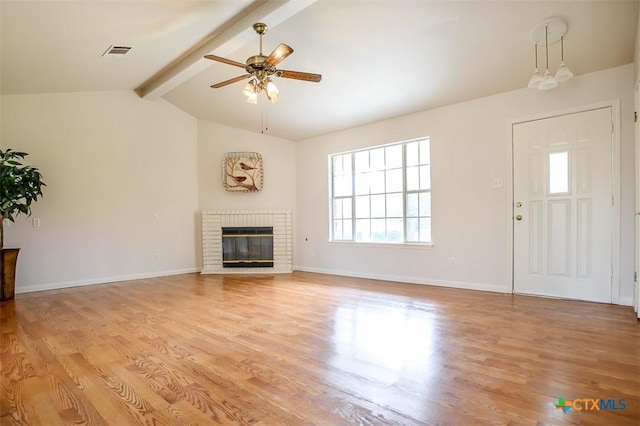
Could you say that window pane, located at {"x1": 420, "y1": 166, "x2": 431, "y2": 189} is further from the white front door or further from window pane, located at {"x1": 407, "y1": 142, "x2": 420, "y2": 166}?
the white front door

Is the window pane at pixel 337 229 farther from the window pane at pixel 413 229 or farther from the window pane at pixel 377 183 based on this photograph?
the window pane at pixel 413 229

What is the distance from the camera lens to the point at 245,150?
21.4 ft

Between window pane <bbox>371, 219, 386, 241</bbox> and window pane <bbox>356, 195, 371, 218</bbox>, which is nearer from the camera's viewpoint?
window pane <bbox>371, 219, 386, 241</bbox>

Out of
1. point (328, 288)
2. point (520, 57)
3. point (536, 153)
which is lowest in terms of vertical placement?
point (328, 288)

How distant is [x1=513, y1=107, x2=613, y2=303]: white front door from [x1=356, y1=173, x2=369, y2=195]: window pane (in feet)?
7.45

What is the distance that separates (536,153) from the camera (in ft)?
13.3

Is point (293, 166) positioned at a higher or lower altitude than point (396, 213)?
higher

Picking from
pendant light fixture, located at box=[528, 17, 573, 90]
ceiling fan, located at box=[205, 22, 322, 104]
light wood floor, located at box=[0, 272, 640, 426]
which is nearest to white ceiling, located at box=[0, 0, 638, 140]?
pendant light fixture, located at box=[528, 17, 573, 90]

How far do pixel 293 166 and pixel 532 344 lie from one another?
5115 millimetres

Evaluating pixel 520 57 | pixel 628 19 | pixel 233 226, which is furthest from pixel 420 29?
pixel 233 226

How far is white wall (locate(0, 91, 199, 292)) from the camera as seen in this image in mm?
4770

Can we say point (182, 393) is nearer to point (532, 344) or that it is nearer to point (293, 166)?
point (532, 344)

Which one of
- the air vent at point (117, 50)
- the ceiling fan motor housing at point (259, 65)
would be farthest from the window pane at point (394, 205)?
the air vent at point (117, 50)

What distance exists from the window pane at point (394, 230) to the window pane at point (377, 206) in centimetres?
21
